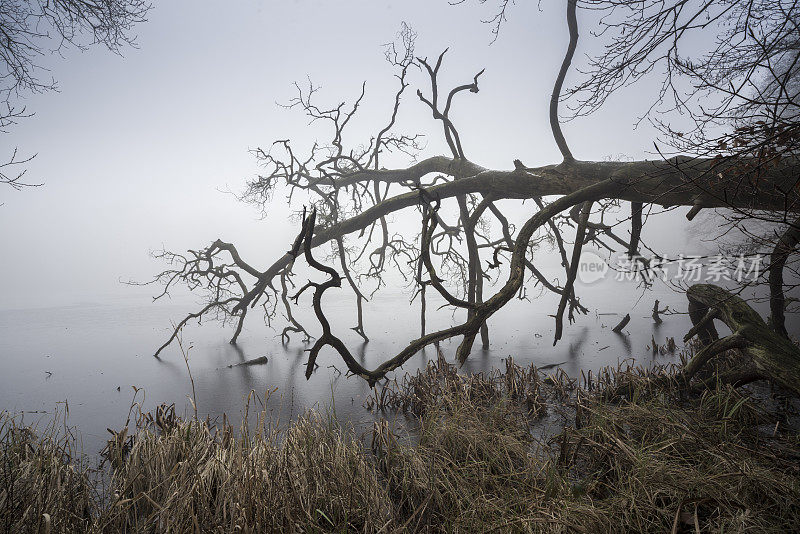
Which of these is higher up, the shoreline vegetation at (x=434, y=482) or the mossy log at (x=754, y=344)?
the mossy log at (x=754, y=344)

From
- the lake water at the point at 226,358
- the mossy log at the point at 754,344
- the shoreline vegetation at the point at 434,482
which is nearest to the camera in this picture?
the shoreline vegetation at the point at 434,482

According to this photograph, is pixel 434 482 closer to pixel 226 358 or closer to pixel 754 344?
pixel 754 344

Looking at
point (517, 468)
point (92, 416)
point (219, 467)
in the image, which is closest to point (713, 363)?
point (517, 468)

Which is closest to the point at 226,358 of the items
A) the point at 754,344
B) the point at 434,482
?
the point at 434,482

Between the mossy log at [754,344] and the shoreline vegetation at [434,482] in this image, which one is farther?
the mossy log at [754,344]

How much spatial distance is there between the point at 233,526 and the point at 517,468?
2.01 m

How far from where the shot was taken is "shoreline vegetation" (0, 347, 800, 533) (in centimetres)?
217

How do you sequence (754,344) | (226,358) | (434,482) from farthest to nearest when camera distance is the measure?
(226,358), (754,344), (434,482)

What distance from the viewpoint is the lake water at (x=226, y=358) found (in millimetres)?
5520

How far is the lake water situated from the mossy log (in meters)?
1.03

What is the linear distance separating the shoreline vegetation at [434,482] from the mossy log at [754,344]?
19.7 inches

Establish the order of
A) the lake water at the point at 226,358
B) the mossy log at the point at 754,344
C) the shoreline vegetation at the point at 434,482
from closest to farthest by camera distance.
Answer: the shoreline vegetation at the point at 434,482, the mossy log at the point at 754,344, the lake water at the point at 226,358

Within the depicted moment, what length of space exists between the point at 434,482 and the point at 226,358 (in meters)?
6.89

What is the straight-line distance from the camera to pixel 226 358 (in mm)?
8273
